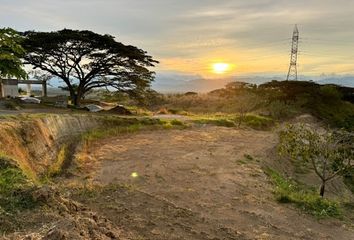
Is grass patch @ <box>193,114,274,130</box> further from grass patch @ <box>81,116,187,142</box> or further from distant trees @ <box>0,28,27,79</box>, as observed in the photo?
distant trees @ <box>0,28,27,79</box>

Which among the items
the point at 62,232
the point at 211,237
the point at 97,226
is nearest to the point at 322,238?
the point at 211,237

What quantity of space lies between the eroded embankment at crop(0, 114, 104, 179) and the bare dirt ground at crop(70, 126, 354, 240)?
1.64 metres

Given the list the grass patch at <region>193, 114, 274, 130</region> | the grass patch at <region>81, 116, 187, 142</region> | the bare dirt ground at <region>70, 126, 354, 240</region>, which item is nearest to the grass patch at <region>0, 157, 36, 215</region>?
the bare dirt ground at <region>70, 126, 354, 240</region>

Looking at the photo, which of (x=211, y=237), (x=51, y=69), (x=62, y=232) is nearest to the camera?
(x=62, y=232)

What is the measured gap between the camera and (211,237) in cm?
831

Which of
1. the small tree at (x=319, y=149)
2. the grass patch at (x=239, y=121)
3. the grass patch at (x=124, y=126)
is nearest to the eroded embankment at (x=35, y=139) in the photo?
the grass patch at (x=124, y=126)

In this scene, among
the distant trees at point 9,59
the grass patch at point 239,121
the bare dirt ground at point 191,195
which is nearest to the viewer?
the bare dirt ground at point 191,195

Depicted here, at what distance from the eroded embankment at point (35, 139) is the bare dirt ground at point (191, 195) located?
5.39 feet

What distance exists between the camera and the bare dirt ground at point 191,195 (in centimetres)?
877

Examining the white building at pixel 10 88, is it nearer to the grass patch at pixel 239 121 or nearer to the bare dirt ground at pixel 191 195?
the grass patch at pixel 239 121

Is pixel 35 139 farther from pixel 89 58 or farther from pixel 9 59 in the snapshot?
pixel 89 58

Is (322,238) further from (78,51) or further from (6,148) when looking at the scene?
(78,51)

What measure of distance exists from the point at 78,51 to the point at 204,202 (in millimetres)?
25717

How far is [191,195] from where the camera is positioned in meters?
11.6
